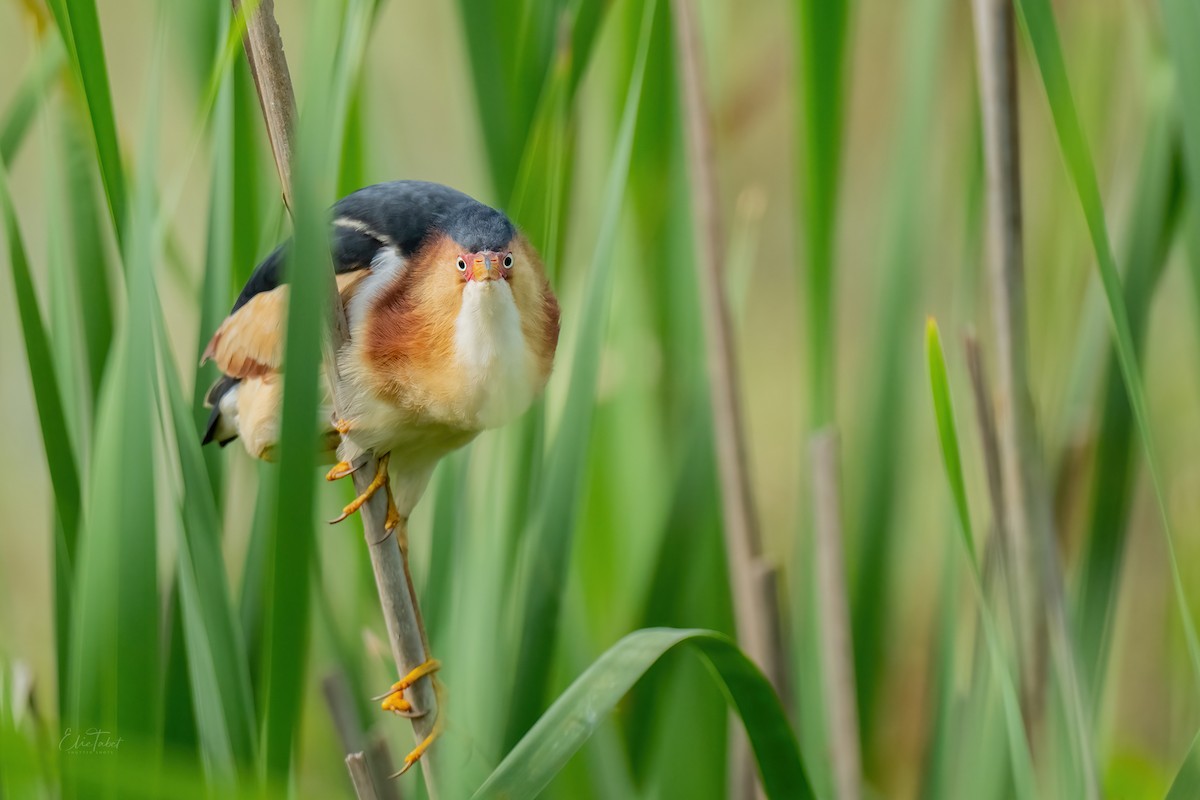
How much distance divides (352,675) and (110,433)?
1.16ft

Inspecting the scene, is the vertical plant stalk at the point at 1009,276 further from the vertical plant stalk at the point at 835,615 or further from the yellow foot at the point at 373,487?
the yellow foot at the point at 373,487

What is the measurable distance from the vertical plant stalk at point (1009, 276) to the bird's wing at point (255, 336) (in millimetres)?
389

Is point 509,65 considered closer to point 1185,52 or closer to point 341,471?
point 341,471

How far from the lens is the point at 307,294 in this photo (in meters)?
0.43

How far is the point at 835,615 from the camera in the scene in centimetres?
81

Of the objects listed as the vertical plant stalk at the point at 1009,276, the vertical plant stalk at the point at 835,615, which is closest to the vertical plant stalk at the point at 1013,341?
the vertical plant stalk at the point at 1009,276

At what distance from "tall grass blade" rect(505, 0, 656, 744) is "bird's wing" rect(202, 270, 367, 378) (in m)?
0.13

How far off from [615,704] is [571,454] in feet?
0.59

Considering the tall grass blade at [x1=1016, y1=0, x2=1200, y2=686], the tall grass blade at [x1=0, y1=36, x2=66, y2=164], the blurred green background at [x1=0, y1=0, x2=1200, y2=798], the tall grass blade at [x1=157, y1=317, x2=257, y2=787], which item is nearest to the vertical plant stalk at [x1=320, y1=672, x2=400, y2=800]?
the blurred green background at [x1=0, y1=0, x2=1200, y2=798]

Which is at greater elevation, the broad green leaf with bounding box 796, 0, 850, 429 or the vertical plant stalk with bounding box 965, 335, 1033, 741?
the broad green leaf with bounding box 796, 0, 850, 429

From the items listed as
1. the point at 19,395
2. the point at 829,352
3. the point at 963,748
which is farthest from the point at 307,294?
the point at 19,395

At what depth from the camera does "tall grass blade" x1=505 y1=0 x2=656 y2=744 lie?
25.3 inches

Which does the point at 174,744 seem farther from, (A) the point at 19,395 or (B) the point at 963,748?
(A) the point at 19,395

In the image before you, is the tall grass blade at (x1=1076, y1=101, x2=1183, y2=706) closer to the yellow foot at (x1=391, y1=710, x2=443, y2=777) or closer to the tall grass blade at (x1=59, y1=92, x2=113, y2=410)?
the yellow foot at (x1=391, y1=710, x2=443, y2=777)
